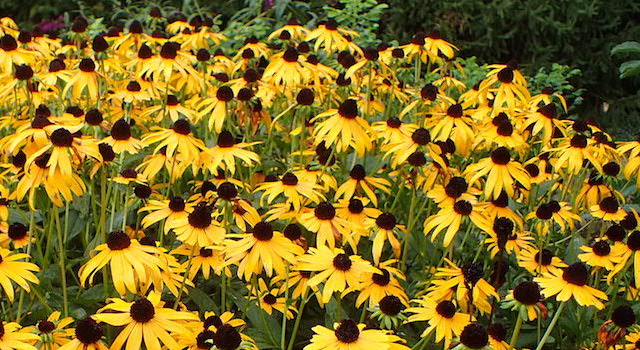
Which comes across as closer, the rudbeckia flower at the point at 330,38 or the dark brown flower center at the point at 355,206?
the dark brown flower center at the point at 355,206

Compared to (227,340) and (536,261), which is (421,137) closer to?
(536,261)

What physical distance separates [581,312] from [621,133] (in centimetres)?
283

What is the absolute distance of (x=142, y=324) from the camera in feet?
4.53

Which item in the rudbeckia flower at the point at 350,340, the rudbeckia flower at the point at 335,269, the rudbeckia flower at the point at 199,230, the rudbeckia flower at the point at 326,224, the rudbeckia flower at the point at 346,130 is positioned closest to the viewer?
the rudbeckia flower at the point at 350,340

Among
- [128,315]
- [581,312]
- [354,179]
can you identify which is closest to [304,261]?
[128,315]

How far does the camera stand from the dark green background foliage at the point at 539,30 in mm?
5016

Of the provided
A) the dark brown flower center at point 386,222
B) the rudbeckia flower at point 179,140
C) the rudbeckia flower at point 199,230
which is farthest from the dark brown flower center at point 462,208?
the rudbeckia flower at point 179,140

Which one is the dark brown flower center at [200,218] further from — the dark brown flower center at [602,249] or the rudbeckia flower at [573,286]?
the dark brown flower center at [602,249]

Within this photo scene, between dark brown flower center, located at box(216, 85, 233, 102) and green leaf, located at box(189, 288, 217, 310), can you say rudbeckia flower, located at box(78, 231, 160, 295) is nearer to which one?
green leaf, located at box(189, 288, 217, 310)

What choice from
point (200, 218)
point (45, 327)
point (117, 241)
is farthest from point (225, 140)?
point (45, 327)

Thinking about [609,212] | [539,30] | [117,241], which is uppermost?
[117,241]

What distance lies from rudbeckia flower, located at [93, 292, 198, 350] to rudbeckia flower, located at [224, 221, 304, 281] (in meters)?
0.21

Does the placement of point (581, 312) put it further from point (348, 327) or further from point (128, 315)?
point (128, 315)

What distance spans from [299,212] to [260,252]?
1.21 ft
